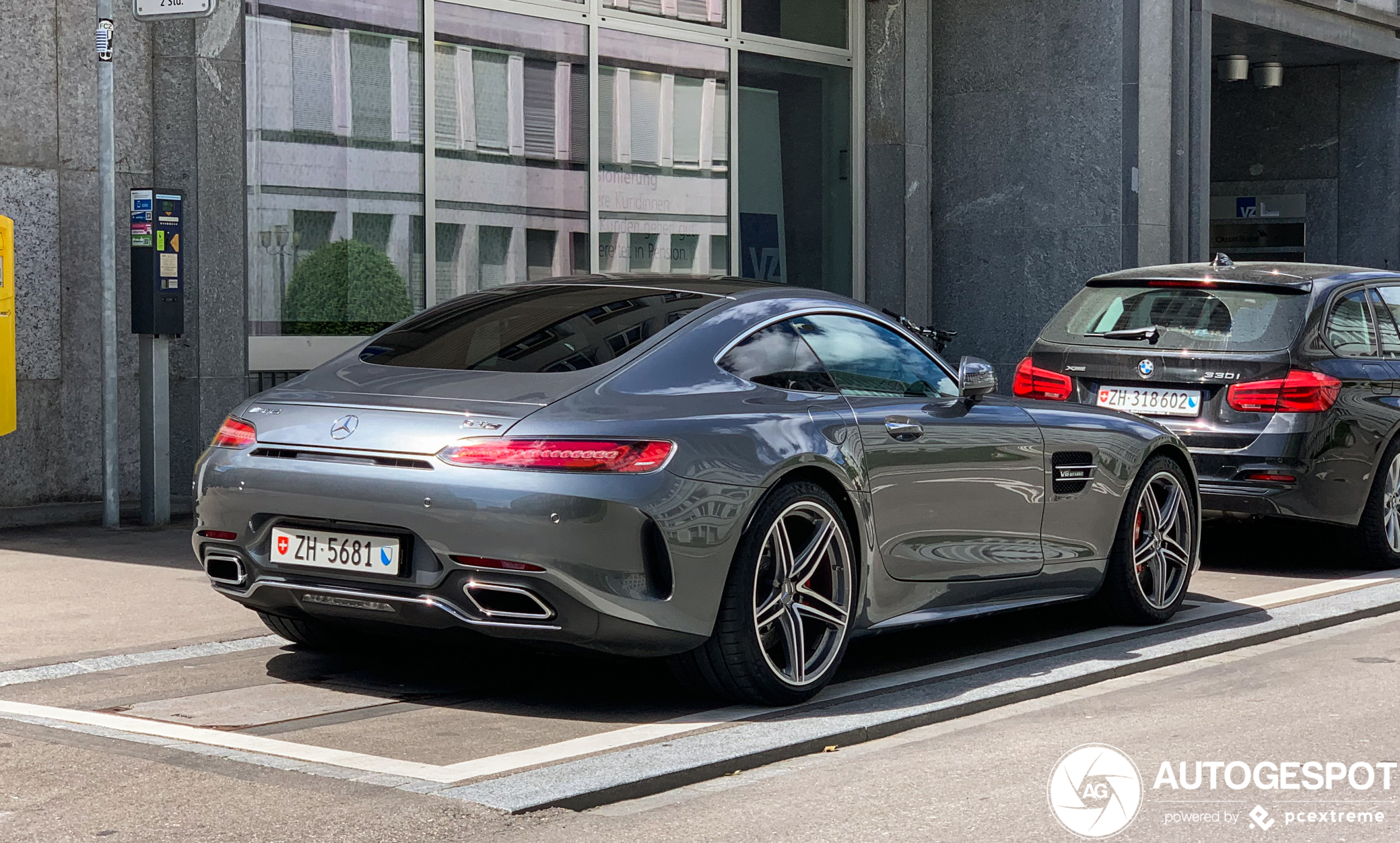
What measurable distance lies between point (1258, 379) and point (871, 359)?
3.34 m

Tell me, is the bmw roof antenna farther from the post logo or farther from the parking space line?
the parking space line

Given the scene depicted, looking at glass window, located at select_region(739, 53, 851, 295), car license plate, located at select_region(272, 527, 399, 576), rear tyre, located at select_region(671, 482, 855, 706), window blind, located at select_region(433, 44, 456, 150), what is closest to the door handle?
rear tyre, located at select_region(671, 482, 855, 706)

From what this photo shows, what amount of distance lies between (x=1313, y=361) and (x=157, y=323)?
6.17 meters

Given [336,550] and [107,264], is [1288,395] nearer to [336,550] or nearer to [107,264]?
[336,550]

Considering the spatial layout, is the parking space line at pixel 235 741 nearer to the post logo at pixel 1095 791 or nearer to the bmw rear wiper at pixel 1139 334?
the post logo at pixel 1095 791

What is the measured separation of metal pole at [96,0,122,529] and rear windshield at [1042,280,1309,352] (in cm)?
513

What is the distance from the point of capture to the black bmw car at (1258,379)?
8.97m

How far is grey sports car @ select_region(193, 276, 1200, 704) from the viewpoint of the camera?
5.26m

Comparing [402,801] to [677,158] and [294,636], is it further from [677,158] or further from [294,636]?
[677,158]

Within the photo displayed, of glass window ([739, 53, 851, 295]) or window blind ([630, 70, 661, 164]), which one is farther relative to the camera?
glass window ([739, 53, 851, 295])

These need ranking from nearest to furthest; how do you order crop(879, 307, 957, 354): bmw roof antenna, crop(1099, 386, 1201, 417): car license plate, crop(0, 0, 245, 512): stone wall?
1. crop(879, 307, 957, 354): bmw roof antenna
2. crop(1099, 386, 1201, 417): car license plate
3. crop(0, 0, 245, 512): stone wall

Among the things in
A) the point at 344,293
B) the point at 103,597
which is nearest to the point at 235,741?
the point at 103,597

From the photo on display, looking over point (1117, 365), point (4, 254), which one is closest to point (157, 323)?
point (4, 254)
